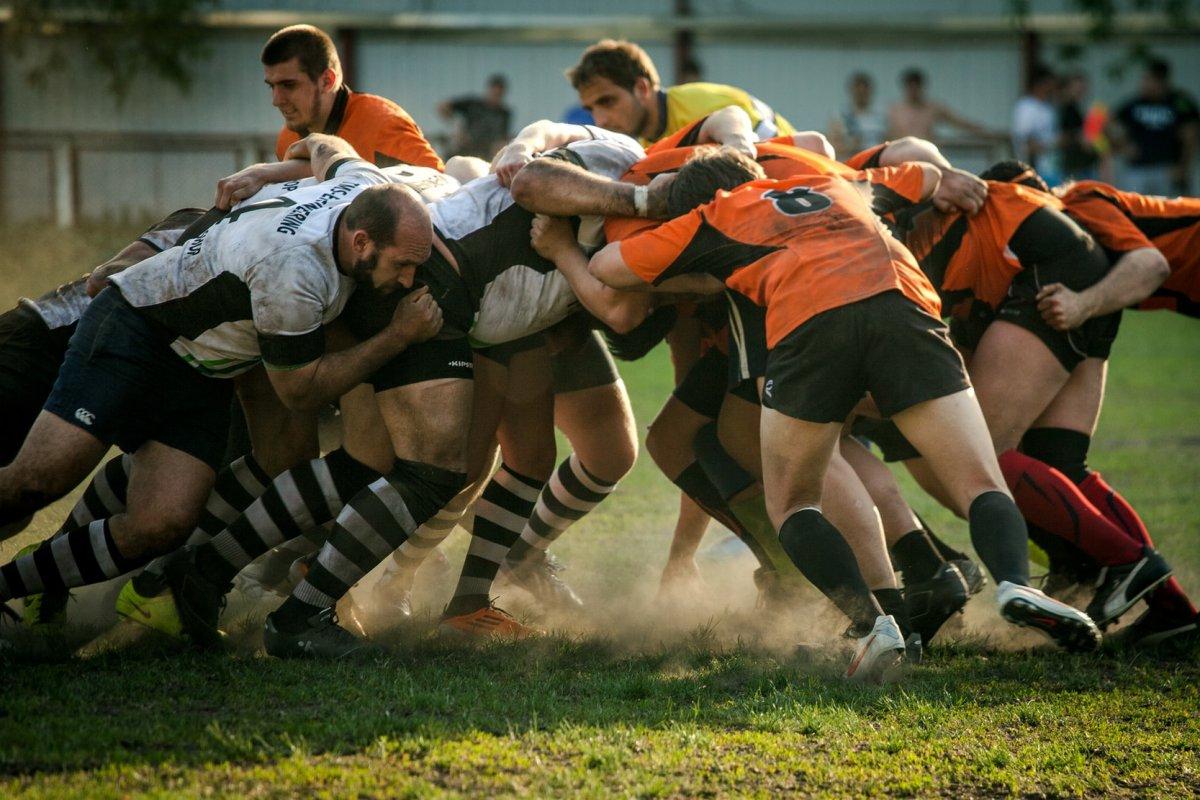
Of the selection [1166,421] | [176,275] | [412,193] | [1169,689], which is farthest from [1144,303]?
[1166,421]

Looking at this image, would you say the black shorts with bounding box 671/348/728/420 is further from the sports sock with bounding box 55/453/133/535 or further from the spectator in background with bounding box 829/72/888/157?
the spectator in background with bounding box 829/72/888/157

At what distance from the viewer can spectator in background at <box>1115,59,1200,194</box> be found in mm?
17938

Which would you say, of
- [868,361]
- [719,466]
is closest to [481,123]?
[719,466]

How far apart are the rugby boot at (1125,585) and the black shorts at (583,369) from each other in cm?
207

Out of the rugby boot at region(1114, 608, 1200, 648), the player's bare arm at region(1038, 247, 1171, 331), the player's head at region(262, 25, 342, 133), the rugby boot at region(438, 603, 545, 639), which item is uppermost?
the player's head at region(262, 25, 342, 133)

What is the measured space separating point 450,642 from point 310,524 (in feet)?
2.15

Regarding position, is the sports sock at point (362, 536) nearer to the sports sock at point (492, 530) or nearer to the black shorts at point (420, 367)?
the black shorts at point (420, 367)

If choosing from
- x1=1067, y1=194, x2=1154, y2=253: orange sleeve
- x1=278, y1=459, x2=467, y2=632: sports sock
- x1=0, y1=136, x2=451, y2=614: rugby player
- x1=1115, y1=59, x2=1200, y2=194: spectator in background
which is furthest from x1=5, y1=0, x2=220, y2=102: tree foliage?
x1=278, y1=459, x2=467, y2=632: sports sock

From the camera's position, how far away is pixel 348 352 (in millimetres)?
4617

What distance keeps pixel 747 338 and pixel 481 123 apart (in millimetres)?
13373

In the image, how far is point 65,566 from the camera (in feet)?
15.1

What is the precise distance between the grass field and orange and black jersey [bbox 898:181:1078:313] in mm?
1343

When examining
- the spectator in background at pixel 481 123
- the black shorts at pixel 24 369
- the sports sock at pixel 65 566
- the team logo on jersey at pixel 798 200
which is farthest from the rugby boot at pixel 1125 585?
the spectator in background at pixel 481 123

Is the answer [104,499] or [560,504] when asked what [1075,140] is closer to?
[560,504]
